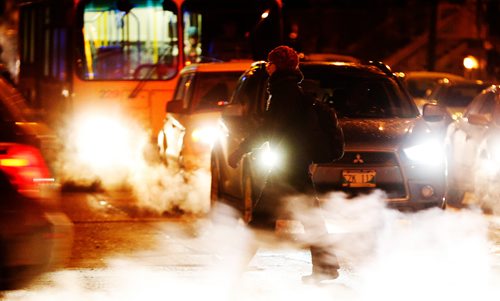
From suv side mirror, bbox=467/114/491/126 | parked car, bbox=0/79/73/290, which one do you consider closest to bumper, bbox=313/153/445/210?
→ suv side mirror, bbox=467/114/491/126

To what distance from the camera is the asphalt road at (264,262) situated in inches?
360

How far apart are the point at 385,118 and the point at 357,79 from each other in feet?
2.21

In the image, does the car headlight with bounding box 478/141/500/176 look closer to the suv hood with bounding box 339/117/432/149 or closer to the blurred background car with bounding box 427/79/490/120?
the suv hood with bounding box 339/117/432/149

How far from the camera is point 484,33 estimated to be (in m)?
42.8

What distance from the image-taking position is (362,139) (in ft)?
37.6

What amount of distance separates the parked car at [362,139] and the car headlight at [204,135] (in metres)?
1.58

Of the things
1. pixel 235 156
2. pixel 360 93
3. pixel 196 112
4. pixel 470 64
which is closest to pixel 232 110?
pixel 360 93

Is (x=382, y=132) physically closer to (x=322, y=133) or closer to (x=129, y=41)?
(x=322, y=133)

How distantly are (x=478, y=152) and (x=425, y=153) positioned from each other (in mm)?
3769

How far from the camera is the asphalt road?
30.0 feet

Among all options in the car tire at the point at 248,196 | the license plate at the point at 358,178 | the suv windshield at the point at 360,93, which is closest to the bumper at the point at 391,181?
the license plate at the point at 358,178

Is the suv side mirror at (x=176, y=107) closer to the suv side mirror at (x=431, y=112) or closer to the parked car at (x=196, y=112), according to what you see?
the parked car at (x=196, y=112)

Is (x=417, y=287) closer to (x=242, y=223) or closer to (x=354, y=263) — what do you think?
(x=354, y=263)

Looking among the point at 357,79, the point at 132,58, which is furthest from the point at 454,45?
the point at 357,79
